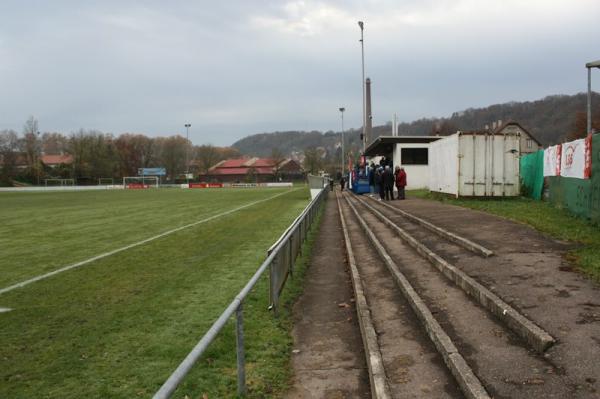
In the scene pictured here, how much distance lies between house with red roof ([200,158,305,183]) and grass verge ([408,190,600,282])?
→ 103096 millimetres

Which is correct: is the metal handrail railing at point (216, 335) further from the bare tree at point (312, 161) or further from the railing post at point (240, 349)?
the bare tree at point (312, 161)

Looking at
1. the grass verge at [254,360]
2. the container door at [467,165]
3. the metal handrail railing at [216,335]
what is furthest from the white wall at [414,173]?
the metal handrail railing at [216,335]

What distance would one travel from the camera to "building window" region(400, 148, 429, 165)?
35344 mm

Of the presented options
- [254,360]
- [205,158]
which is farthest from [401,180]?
[205,158]

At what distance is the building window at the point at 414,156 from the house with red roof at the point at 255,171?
83.3 meters

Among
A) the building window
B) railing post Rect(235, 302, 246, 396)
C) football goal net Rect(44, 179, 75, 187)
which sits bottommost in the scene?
railing post Rect(235, 302, 246, 396)

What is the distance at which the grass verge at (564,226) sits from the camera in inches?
296

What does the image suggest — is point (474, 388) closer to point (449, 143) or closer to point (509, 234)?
point (509, 234)

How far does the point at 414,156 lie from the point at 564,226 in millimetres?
24907

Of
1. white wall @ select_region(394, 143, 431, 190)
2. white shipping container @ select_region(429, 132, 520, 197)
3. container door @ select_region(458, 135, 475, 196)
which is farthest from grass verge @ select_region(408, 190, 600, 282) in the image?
white wall @ select_region(394, 143, 431, 190)

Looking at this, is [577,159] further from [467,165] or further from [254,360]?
[254,360]

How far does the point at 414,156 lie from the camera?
35.5 metres

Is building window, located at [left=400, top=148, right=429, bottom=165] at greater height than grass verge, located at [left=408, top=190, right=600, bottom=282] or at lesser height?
greater

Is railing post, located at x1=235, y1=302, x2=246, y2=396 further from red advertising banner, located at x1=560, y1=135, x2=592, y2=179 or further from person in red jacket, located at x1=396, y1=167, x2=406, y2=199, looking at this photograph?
person in red jacket, located at x1=396, y1=167, x2=406, y2=199
